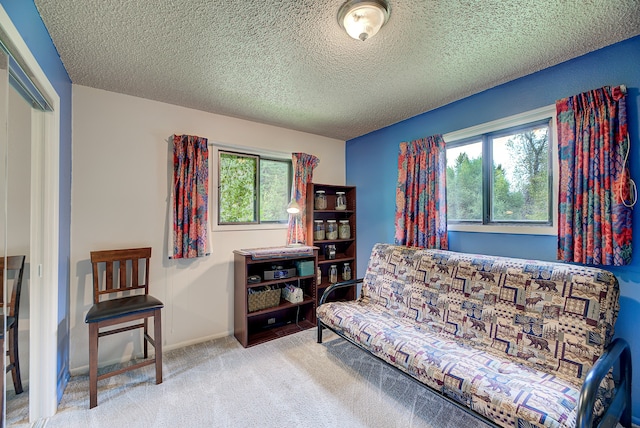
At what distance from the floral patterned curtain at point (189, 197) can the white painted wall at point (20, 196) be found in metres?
1.03

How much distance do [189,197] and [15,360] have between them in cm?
155

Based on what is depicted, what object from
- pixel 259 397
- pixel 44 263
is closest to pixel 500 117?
pixel 259 397

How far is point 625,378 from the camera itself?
155cm

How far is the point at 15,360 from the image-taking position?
1.48m

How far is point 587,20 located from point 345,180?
2.79 metres

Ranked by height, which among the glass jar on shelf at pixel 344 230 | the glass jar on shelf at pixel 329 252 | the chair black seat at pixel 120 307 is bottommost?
the chair black seat at pixel 120 307

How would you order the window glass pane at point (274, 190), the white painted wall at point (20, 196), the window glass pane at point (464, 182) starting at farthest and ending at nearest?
the window glass pane at point (274, 190) → the window glass pane at point (464, 182) → the white painted wall at point (20, 196)

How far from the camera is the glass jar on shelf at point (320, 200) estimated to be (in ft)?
11.4

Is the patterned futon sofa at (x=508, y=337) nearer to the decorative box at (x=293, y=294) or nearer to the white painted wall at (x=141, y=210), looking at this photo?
the decorative box at (x=293, y=294)

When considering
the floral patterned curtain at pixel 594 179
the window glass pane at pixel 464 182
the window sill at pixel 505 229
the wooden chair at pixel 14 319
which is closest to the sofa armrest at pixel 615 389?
the floral patterned curtain at pixel 594 179

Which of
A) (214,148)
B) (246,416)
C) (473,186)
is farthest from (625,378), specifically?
(214,148)

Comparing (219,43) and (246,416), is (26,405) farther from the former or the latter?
(219,43)

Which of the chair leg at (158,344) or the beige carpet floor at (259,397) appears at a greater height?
the chair leg at (158,344)

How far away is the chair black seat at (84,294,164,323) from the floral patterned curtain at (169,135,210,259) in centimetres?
50
